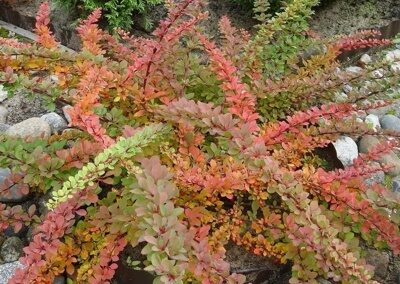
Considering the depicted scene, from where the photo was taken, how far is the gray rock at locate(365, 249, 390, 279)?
1.75 m

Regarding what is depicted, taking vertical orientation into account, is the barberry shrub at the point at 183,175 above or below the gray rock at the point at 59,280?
above

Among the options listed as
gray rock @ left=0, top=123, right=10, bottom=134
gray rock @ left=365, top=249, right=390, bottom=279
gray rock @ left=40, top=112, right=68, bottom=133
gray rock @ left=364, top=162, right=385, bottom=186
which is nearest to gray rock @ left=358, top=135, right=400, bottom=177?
gray rock @ left=364, top=162, right=385, bottom=186

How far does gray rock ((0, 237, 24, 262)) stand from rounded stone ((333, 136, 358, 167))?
123cm

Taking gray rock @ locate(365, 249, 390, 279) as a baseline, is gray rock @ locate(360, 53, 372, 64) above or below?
below

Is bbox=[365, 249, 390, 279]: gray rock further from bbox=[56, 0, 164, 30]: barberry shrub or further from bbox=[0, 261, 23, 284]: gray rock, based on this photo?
bbox=[56, 0, 164, 30]: barberry shrub

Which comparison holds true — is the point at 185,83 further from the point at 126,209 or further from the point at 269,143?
the point at 126,209

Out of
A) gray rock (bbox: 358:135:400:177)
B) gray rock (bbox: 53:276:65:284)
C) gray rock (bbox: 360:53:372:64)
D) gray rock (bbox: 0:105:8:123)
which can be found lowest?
gray rock (bbox: 360:53:372:64)

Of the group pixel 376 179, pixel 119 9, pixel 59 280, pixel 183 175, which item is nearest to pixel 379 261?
A: pixel 376 179

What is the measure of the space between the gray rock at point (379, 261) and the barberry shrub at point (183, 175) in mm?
45

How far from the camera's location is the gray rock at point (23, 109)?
2320 millimetres

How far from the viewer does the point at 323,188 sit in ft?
5.05

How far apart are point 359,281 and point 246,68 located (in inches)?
39.1

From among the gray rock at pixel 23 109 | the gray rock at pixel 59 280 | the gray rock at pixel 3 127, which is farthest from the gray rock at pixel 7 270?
the gray rock at pixel 23 109

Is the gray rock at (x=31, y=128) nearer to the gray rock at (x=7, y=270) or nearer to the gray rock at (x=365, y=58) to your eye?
the gray rock at (x=7, y=270)
